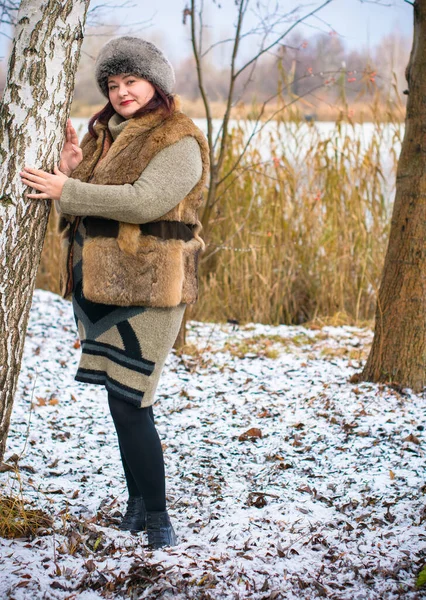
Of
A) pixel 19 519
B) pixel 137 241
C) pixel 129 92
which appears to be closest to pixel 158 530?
pixel 19 519

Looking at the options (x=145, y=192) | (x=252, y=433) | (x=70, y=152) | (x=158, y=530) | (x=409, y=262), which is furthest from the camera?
(x=409, y=262)

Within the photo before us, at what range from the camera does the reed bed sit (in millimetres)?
5277

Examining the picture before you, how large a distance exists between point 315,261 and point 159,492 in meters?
3.57

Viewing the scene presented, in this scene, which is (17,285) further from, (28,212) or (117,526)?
→ (117,526)

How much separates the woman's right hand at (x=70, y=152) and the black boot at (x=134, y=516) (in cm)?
116

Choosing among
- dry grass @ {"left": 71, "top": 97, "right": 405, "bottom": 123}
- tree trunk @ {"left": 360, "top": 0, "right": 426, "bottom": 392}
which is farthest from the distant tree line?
tree trunk @ {"left": 360, "top": 0, "right": 426, "bottom": 392}

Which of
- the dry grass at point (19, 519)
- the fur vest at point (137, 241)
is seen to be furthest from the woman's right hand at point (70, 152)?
the dry grass at point (19, 519)

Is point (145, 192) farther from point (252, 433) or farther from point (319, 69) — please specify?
point (319, 69)

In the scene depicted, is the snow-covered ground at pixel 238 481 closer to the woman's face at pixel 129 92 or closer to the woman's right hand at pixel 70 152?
the woman's right hand at pixel 70 152

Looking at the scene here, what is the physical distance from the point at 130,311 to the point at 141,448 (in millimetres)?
439

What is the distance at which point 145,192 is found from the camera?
1.85 m

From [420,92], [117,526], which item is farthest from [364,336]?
[117,526]

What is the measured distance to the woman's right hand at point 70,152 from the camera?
7.16ft

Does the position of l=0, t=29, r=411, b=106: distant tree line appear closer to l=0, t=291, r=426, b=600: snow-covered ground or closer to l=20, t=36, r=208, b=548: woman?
l=0, t=291, r=426, b=600: snow-covered ground
